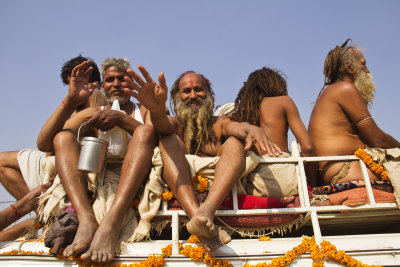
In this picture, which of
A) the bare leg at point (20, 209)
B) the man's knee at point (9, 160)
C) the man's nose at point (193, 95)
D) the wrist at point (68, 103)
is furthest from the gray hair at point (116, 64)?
the bare leg at point (20, 209)

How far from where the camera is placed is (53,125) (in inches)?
103

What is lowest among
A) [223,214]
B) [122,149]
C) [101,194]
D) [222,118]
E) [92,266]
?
[92,266]

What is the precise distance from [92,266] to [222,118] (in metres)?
2.13

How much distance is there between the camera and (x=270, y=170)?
8.61 feet

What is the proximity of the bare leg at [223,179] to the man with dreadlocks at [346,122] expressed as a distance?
41.5 inches

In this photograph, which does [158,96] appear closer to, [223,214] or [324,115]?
[223,214]

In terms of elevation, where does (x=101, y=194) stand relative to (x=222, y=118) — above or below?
below

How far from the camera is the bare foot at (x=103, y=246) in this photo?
1968 millimetres

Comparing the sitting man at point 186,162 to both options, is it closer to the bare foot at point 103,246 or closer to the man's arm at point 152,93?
the man's arm at point 152,93

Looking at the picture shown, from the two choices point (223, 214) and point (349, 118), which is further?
point (349, 118)

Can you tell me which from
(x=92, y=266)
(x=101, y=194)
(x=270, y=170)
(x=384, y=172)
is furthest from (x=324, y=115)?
(x=92, y=266)

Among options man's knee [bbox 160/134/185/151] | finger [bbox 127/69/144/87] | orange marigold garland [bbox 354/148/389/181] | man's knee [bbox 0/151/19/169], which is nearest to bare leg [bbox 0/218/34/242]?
man's knee [bbox 0/151/19/169]

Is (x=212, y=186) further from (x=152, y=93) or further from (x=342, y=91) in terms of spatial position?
(x=342, y=91)

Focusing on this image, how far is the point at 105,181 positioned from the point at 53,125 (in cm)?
68
